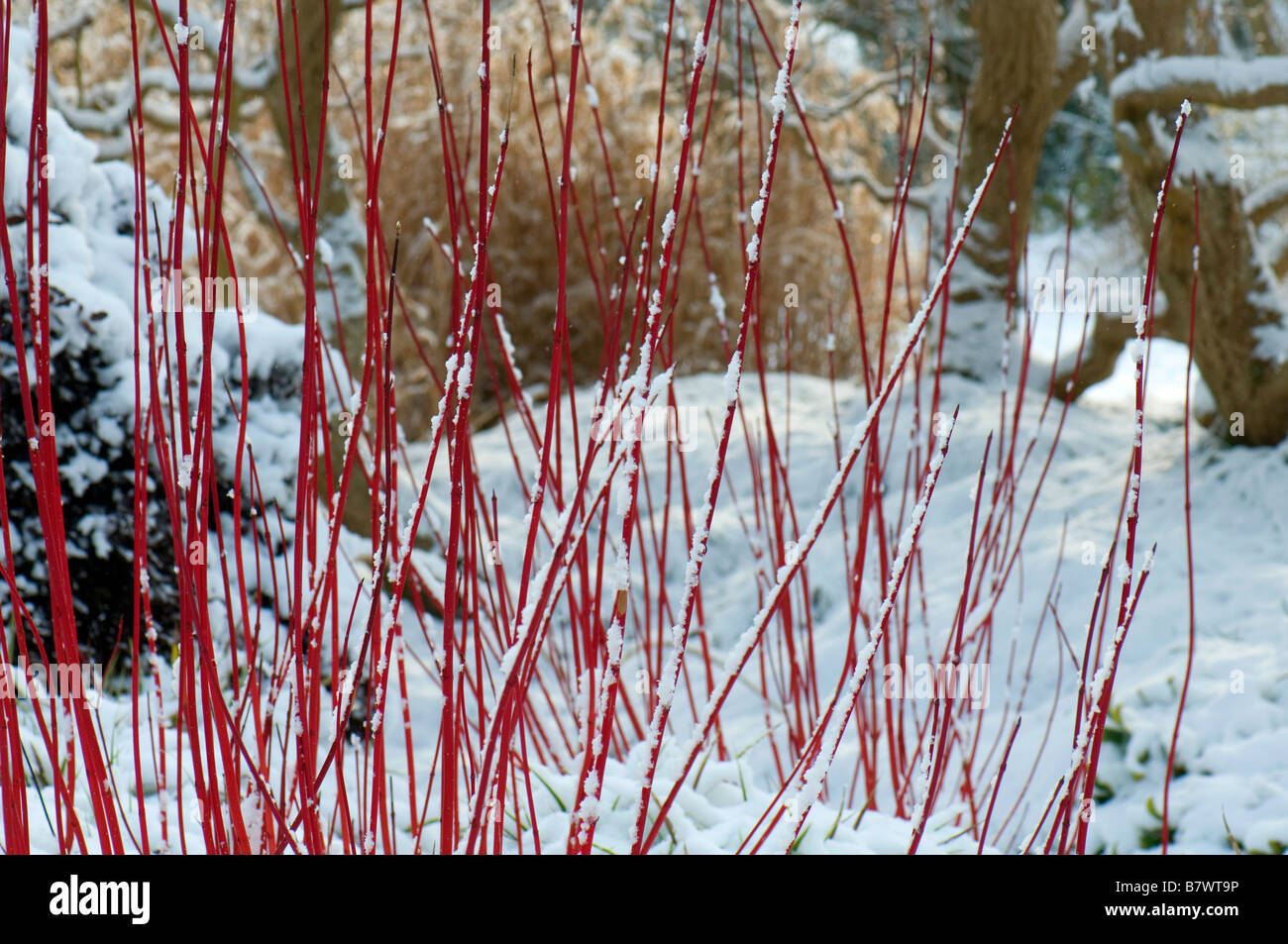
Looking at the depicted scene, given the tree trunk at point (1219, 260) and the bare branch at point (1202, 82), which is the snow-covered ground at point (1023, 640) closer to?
the tree trunk at point (1219, 260)

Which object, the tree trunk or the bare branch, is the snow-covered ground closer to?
the tree trunk

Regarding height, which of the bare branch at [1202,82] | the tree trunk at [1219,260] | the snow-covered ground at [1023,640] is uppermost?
the bare branch at [1202,82]

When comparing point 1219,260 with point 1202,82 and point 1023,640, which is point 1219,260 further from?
point 1023,640

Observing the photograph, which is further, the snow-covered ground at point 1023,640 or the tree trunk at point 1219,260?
the tree trunk at point 1219,260

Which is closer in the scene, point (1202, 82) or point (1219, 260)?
point (1202, 82)

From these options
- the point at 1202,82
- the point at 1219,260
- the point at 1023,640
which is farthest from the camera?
the point at 1219,260

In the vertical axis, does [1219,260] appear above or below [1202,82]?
below

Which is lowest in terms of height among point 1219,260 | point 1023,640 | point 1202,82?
point 1023,640

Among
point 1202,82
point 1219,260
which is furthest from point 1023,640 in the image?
point 1202,82

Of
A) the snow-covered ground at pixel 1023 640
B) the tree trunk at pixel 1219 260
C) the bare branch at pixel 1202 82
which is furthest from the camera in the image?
the tree trunk at pixel 1219 260

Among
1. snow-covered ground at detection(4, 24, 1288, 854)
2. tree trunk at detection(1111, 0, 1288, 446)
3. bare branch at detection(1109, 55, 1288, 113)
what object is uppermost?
bare branch at detection(1109, 55, 1288, 113)

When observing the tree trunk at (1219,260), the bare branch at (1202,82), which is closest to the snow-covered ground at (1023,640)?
the tree trunk at (1219,260)

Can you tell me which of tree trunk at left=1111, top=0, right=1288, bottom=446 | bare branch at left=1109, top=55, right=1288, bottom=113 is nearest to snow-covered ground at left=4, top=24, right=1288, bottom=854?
tree trunk at left=1111, top=0, right=1288, bottom=446
